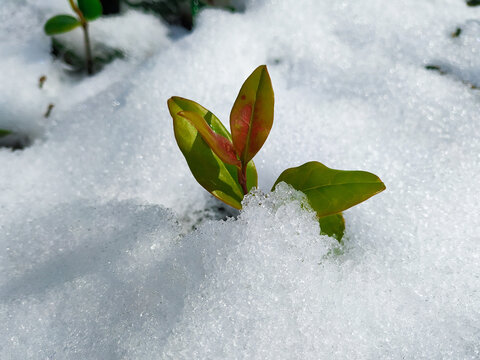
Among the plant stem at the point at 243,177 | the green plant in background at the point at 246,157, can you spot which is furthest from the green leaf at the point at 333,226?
the plant stem at the point at 243,177

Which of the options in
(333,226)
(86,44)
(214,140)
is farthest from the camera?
(86,44)

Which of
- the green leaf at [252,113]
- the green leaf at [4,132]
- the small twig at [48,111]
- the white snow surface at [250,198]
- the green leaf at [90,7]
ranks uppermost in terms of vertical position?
the green leaf at [252,113]

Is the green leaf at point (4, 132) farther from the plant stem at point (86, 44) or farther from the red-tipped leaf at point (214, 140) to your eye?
the red-tipped leaf at point (214, 140)

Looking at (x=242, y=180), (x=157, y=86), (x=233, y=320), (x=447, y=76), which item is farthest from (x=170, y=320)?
(x=447, y=76)

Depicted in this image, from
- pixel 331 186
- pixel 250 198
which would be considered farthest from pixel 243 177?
pixel 331 186

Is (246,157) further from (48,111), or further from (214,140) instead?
(48,111)

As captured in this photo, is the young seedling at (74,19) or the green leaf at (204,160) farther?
the young seedling at (74,19)

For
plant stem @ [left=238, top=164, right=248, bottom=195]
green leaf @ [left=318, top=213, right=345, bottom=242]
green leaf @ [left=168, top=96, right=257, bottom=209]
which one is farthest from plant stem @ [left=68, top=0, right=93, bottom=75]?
green leaf @ [left=318, top=213, right=345, bottom=242]

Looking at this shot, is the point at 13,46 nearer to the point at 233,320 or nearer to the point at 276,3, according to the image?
the point at 276,3

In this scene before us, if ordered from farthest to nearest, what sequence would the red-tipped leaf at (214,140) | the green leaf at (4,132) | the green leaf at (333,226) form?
the green leaf at (4,132) → the green leaf at (333,226) → the red-tipped leaf at (214,140)
